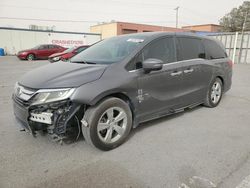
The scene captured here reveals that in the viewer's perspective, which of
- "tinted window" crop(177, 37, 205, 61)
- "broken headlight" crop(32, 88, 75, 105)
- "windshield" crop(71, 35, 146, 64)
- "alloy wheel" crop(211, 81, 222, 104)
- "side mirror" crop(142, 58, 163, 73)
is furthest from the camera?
"alloy wheel" crop(211, 81, 222, 104)

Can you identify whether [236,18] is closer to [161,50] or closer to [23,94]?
[161,50]

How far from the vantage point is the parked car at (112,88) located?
2.55m

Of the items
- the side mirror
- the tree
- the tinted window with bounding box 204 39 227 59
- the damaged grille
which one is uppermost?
the tree

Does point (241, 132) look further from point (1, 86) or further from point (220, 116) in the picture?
point (1, 86)

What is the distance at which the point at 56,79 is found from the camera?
8.63ft

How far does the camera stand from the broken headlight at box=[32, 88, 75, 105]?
2490 mm

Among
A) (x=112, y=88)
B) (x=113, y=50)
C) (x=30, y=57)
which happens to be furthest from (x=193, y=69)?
(x=30, y=57)

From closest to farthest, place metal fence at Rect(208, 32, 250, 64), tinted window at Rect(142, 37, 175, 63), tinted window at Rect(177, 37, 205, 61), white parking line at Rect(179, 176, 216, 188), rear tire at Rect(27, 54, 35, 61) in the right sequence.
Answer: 1. white parking line at Rect(179, 176, 216, 188)
2. tinted window at Rect(142, 37, 175, 63)
3. tinted window at Rect(177, 37, 205, 61)
4. metal fence at Rect(208, 32, 250, 64)
5. rear tire at Rect(27, 54, 35, 61)

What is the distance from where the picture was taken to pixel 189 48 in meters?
4.03

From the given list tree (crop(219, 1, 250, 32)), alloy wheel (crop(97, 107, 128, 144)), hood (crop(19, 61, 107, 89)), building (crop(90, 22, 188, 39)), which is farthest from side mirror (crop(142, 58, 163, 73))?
tree (crop(219, 1, 250, 32))

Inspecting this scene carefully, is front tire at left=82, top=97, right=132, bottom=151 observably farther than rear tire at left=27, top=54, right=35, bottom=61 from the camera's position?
No

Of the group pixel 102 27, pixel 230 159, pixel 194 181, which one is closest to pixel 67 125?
pixel 194 181

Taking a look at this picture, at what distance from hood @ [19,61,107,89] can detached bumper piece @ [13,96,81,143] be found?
0.25 m

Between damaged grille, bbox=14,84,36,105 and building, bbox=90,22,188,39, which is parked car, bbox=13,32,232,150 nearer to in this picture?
damaged grille, bbox=14,84,36,105
